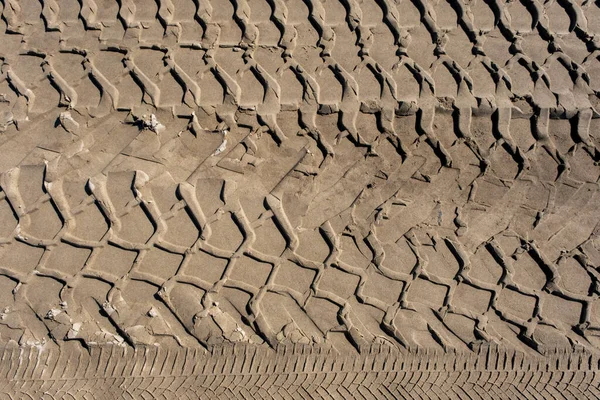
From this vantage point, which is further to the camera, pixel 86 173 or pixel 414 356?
pixel 86 173

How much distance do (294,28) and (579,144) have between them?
2.64 meters

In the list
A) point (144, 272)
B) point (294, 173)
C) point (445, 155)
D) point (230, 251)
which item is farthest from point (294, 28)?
point (144, 272)

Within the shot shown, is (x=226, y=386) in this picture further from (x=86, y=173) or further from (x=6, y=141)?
(x=6, y=141)

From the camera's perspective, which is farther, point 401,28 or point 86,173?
point 401,28

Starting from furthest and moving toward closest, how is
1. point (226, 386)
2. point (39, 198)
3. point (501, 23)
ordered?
1. point (501, 23)
2. point (39, 198)
3. point (226, 386)

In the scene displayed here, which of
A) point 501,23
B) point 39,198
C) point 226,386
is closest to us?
point 226,386

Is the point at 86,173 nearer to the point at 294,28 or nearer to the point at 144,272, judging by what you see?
the point at 144,272

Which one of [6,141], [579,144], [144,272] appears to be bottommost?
[144,272]

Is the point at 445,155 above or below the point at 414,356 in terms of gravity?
above

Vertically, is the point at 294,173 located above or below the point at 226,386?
above

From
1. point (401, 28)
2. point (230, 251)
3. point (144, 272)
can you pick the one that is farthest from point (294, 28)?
point (144, 272)

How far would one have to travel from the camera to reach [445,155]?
358 cm

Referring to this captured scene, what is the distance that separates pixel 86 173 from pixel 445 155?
2959mm

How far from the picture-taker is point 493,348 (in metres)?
3.31
